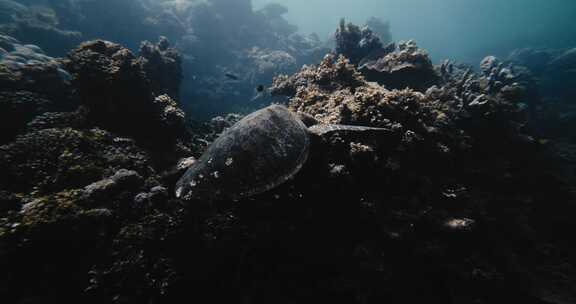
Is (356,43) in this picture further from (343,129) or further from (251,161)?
(251,161)

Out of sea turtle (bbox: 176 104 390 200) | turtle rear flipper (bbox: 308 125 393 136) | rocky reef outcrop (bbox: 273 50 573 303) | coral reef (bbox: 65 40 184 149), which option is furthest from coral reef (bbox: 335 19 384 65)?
coral reef (bbox: 65 40 184 149)

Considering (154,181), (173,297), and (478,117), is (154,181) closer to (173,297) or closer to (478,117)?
(173,297)

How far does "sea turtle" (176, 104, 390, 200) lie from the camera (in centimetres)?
313

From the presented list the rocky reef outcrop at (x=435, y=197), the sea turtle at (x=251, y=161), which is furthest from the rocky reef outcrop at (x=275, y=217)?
the sea turtle at (x=251, y=161)

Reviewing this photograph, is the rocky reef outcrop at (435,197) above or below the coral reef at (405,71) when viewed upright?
below

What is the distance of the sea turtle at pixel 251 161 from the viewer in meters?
3.13

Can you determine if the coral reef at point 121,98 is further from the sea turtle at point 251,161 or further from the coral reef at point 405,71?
the coral reef at point 405,71

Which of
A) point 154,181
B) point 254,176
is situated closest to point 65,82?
point 154,181

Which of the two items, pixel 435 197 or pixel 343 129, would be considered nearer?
pixel 343 129

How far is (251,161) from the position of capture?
10.8 feet

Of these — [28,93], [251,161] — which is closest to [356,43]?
[251,161]

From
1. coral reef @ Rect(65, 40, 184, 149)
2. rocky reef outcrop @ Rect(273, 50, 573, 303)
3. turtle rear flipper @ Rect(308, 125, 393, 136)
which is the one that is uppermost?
coral reef @ Rect(65, 40, 184, 149)

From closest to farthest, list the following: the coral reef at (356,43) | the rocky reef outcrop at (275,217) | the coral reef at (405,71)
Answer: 1. the rocky reef outcrop at (275,217)
2. the coral reef at (405,71)
3. the coral reef at (356,43)

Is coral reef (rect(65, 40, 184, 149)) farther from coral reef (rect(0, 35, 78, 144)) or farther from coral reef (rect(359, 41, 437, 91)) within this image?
coral reef (rect(359, 41, 437, 91))
